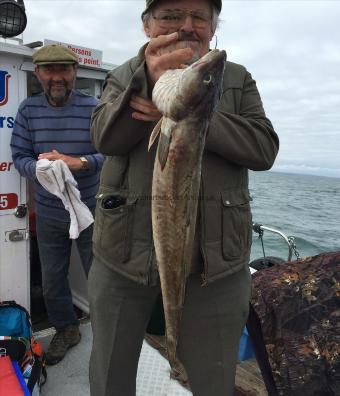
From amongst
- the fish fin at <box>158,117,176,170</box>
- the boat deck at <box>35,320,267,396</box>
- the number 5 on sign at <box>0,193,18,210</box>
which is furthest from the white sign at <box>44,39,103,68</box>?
the boat deck at <box>35,320,267,396</box>

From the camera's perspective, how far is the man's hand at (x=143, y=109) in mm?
1700

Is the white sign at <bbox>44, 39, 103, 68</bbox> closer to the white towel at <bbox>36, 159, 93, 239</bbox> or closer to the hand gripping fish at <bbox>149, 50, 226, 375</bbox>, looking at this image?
the white towel at <bbox>36, 159, 93, 239</bbox>

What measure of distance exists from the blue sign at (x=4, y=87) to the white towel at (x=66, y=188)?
819 millimetres

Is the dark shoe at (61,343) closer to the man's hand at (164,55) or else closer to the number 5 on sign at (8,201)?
the number 5 on sign at (8,201)

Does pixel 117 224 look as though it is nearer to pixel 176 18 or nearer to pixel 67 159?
pixel 176 18

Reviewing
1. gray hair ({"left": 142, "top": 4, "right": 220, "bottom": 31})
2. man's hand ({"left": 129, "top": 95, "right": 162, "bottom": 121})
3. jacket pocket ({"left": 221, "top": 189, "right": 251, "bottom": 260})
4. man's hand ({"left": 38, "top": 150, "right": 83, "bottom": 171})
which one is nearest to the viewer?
man's hand ({"left": 129, "top": 95, "right": 162, "bottom": 121})

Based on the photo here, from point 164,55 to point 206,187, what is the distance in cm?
70

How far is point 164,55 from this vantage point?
1578mm

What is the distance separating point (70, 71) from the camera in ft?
11.5

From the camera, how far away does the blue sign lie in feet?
11.6

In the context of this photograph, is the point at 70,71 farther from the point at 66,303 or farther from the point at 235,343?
the point at 235,343

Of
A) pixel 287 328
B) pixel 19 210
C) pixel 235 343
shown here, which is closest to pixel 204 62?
pixel 235 343

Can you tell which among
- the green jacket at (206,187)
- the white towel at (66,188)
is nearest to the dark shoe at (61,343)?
the white towel at (66,188)

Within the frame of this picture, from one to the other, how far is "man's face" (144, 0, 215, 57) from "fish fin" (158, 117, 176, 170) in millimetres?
408
